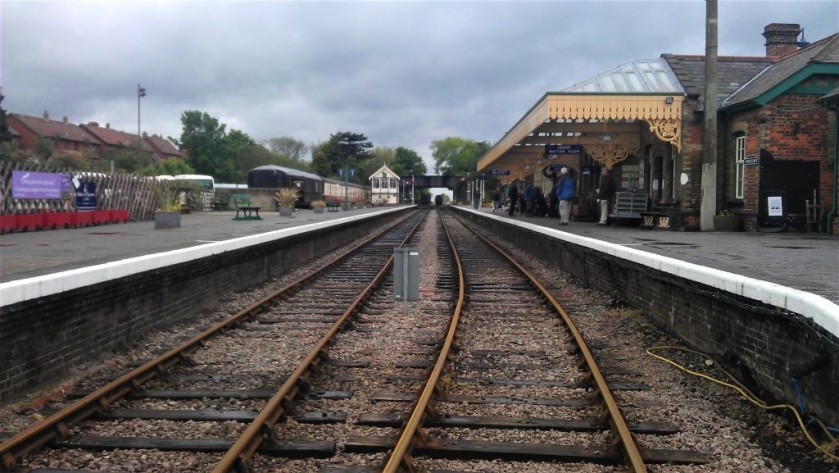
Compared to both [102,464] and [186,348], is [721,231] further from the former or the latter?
[102,464]

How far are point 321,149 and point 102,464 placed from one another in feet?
415

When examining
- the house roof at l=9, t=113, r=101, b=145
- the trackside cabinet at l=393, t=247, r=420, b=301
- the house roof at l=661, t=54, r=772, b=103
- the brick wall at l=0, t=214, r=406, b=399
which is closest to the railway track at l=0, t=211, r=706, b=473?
the trackside cabinet at l=393, t=247, r=420, b=301

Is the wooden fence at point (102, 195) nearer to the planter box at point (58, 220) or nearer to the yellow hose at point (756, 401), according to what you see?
the planter box at point (58, 220)

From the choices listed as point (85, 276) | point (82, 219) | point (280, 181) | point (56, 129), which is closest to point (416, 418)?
point (85, 276)

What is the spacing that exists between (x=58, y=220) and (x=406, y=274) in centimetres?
1281

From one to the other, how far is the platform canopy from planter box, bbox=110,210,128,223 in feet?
42.9

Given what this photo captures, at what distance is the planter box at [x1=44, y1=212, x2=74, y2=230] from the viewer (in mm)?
17502

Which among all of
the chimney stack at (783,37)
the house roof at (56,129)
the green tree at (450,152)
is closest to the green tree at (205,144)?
the house roof at (56,129)

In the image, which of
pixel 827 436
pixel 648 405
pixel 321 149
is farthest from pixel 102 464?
pixel 321 149

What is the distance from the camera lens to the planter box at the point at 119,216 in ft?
69.2

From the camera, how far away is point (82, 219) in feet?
62.4

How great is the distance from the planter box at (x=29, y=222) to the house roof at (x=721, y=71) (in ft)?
56.4

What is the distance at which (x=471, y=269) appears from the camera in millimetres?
14914

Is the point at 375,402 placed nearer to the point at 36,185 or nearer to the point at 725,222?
the point at 725,222
